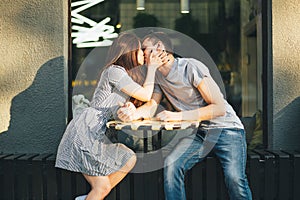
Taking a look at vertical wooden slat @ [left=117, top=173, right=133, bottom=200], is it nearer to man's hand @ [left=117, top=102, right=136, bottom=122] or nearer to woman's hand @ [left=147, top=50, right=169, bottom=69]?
man's hand @ [left=117, top=102, right=136, bottom=122]

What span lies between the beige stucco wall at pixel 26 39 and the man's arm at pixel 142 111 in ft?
4.28

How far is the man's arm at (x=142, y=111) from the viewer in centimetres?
409

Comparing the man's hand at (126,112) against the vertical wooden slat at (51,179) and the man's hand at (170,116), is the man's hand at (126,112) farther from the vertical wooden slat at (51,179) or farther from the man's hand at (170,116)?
the vertical wooden slat at (51,179)

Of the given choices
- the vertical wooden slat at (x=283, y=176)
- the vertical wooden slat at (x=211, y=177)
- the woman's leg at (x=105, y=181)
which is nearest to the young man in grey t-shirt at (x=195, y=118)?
the vertical wooden slat at (x=211, y=177)

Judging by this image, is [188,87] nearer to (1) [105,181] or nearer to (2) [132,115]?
(2) [132,115]

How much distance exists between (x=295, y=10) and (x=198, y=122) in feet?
6.27

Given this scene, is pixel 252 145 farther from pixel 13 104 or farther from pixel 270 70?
pixel 13 104

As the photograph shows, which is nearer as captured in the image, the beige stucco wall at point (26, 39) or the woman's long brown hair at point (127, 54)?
the woman's long brown hair at point (127, 54)

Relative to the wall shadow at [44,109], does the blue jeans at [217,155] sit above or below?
below

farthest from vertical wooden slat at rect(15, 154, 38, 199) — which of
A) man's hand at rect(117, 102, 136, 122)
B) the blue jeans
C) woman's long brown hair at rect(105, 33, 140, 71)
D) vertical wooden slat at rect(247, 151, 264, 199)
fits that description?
vertical wooden slat at rect(247, 151, 264, 199)

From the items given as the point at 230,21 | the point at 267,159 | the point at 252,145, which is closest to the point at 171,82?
the point at 267,159

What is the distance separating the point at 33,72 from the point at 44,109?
0.38 meters

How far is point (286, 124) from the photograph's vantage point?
522 centimetres

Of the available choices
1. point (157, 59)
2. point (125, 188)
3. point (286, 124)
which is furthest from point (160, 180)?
point (286, 124)
